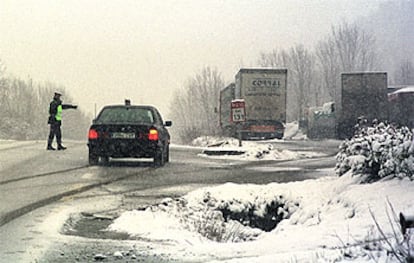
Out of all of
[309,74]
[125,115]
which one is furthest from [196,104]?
[309,74]

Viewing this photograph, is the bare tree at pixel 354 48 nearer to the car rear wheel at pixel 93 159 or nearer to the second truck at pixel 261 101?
the car rear wheel at pixel 93 159

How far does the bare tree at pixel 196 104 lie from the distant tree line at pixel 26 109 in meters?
1.30

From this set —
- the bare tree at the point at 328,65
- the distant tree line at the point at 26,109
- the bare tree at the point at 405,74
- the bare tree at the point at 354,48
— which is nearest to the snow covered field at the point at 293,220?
the bare tree at the point at 405,74

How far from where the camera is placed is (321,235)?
491 centimetres

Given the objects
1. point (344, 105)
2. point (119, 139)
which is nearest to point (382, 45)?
point (119, 139)

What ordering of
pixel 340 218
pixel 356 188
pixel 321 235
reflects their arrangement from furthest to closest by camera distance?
pixel 356 188, pixel 340 218, pixel 321 235

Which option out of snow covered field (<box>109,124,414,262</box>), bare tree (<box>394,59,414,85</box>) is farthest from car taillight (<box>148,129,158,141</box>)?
bare tree (<box>394,59,414,85</box>)

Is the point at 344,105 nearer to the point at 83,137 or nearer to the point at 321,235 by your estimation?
the point at 83,137

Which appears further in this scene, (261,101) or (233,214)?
(261,101)

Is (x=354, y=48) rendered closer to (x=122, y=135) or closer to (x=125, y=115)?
(x=125, y=115)

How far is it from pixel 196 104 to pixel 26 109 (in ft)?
7.38

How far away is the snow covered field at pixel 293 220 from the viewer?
4289 millimetres

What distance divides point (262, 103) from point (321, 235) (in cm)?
1923

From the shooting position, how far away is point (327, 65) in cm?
1025
